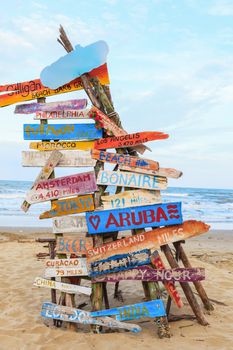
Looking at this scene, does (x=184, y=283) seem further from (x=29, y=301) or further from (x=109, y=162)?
(x=29, y=301)

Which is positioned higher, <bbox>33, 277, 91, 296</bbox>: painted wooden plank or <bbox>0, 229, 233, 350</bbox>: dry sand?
<bbox>33, 277, 91, 296</bbox>: painted wooden plank

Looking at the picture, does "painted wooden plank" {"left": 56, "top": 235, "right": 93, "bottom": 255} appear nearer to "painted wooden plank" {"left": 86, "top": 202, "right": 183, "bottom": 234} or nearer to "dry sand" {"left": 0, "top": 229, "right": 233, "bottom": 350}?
"painted wooden plank" {"left": 86, "top": 202, "right": 183, "bottom": 234}

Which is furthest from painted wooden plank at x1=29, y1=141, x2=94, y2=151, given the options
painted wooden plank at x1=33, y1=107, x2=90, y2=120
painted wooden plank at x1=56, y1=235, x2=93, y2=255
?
A: painted wooden plank at x1=56, y1=235, x2=93, y2=255

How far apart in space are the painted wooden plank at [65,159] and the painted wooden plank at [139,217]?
0.76 metres

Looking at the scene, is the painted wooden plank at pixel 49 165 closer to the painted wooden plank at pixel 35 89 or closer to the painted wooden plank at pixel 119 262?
the painted wooden plank at pixel 35 89

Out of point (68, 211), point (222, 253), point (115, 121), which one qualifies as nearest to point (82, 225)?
point (68, 211)

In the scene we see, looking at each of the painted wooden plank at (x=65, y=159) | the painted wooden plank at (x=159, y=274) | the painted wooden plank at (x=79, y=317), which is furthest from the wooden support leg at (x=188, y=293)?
the painted wooden plank at (x=65, y=159)

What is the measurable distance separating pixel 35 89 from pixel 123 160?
69.9 inches

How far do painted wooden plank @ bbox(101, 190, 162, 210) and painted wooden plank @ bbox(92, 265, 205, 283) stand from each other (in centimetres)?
85

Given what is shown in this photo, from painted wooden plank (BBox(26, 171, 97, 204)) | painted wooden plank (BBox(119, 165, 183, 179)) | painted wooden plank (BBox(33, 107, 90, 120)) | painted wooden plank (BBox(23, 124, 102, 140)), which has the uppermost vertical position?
painted wooden plank (BBox(33, 107, 90, 120))

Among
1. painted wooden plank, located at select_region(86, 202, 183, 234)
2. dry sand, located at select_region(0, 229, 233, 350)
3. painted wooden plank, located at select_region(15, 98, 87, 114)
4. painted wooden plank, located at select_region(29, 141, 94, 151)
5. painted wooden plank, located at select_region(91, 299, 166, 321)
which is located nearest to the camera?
dry sand, located at select_region(0, 229, 233, 350)

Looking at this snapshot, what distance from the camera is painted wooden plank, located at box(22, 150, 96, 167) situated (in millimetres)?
5207

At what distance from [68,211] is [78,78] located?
1962 millimetres

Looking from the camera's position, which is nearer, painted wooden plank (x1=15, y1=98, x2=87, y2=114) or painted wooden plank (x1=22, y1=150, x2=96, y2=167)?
painted wooden plank (x1=22, y1=150, x2=96, y2=167)
